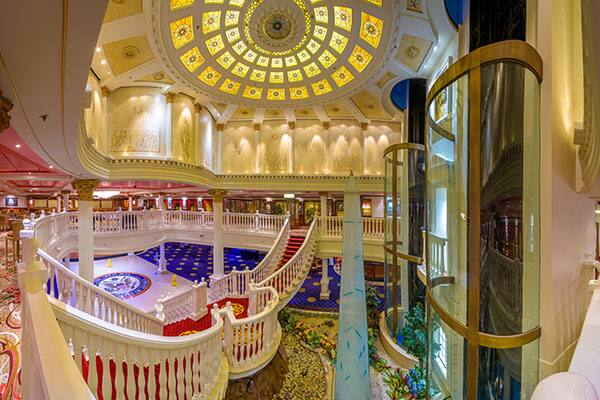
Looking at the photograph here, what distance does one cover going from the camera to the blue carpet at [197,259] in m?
15.1

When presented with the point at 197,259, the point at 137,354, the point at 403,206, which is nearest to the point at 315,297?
the point at 403,206

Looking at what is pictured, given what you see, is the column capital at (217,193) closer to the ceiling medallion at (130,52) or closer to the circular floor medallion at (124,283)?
the ceiling medallion at (130,52)

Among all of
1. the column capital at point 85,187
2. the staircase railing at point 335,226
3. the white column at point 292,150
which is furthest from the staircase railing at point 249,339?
the white column at point 292,150

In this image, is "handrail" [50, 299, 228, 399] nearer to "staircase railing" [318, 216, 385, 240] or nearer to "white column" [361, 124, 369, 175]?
"staircase railing" [318, 216, 385, 240]

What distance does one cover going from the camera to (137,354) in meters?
2.39

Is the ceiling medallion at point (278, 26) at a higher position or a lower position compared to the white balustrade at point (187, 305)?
higher

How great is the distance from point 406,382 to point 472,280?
3.88 meters

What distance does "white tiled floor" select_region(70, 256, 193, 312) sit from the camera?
10830 mm

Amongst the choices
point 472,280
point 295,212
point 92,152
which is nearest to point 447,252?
point 472,280

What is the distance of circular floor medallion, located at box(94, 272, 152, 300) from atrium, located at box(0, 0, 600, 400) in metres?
0.27

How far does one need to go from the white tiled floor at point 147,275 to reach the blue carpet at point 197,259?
84cm

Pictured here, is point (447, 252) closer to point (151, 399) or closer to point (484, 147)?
→ point (484, 147)

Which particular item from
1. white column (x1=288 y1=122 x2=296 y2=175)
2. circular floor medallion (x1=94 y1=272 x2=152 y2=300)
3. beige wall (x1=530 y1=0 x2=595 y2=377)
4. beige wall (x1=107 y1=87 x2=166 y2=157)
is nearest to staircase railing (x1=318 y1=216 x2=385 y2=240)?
white column (x1=288 y1=122 x2=296 y2=175)

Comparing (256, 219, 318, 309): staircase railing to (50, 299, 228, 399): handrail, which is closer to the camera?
(50, 299, 228, 399): handrail
